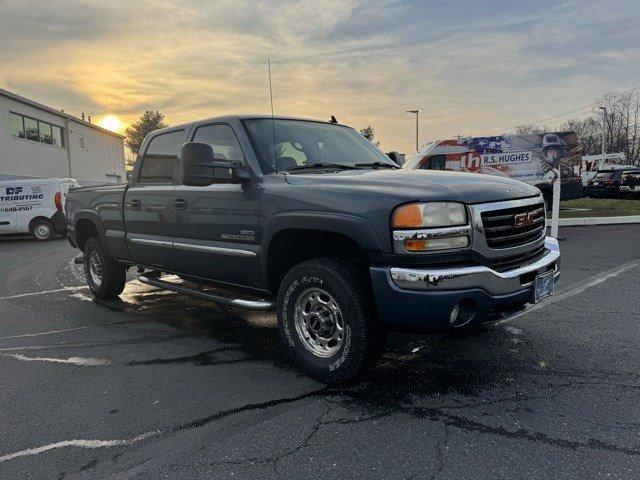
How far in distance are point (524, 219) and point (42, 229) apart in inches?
603

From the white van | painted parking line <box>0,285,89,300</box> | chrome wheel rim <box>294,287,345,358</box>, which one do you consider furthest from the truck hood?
the white van

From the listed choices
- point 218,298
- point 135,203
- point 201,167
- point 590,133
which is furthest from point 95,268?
point 590,133

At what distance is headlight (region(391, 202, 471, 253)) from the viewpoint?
10.0 ft

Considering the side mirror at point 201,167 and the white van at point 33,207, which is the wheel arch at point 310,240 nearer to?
the side mirror at point 201,167

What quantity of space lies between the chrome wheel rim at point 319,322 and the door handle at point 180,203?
1542mm

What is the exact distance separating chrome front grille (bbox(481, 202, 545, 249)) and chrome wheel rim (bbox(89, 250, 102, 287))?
4.85m

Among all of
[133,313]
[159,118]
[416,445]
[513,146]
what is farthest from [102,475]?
[159,118]

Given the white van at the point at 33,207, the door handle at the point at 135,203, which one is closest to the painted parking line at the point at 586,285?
the door handle at the point at 135,203

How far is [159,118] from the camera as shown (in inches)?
2830

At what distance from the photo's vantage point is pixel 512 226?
3.42 metres

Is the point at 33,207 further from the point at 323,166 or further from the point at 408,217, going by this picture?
the point at 408,217

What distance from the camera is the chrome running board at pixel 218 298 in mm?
3926

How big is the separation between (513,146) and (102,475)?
51.4 ft

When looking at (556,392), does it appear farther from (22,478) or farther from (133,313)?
(133,313)
